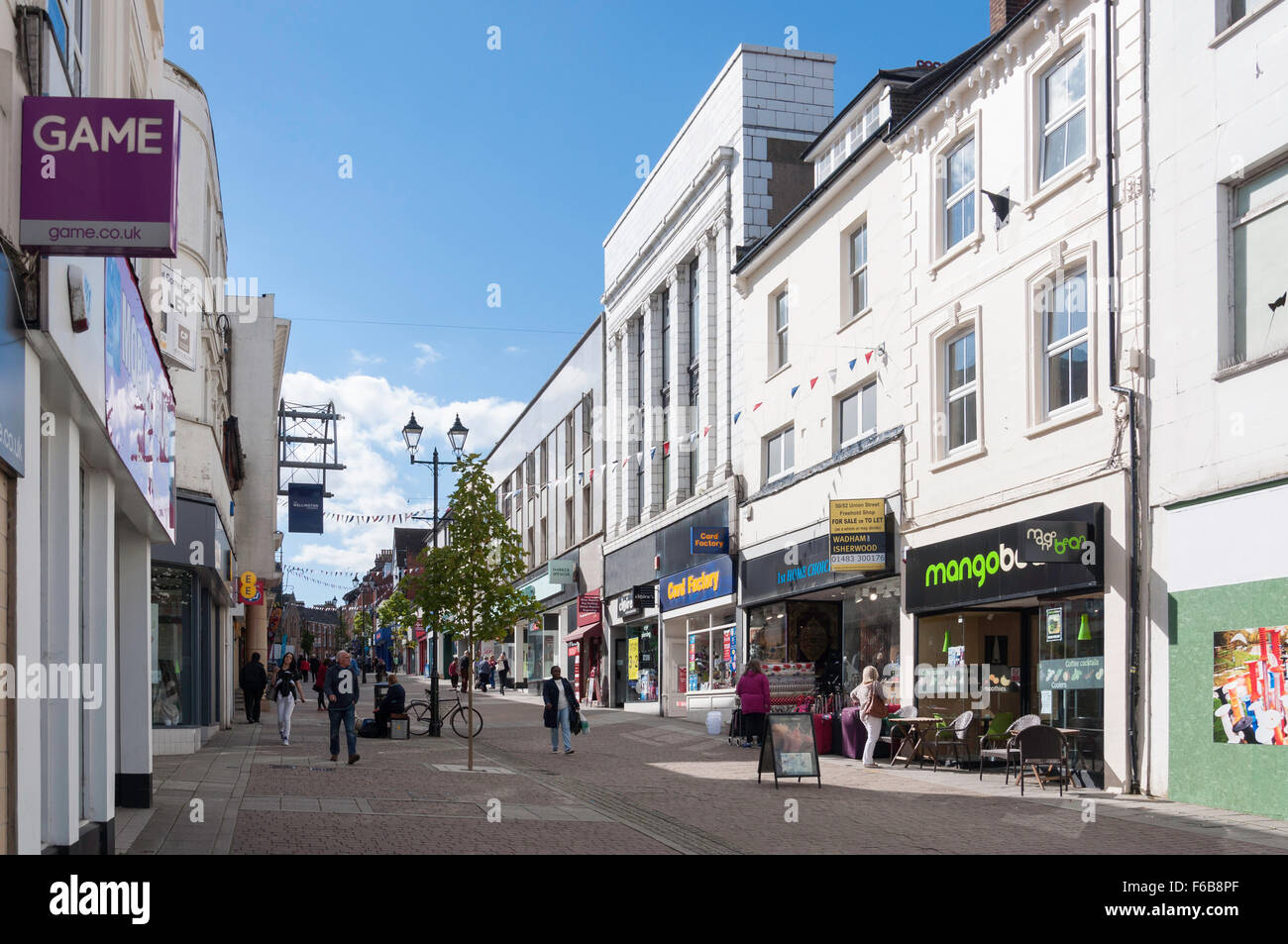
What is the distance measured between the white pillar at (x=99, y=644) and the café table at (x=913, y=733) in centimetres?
1288

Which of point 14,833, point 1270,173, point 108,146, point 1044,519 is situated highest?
point 1270,173

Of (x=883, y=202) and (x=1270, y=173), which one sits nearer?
(x=1270, y=173)

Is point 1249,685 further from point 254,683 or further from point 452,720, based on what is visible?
point 254,683

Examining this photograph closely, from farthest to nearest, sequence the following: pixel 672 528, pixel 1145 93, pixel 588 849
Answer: pixel 672 528 → pixel 1145 93 → pixel 588 849

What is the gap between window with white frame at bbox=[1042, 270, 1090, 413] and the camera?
1800 centimetres

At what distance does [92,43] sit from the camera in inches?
458

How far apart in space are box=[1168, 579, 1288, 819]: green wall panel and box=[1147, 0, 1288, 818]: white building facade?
0.06ft

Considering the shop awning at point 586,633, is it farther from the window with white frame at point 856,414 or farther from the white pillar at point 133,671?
the white pillar at point 133,671

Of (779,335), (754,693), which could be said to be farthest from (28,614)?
(779,335)

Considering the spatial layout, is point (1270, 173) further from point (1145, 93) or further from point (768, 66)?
point (768, 66)

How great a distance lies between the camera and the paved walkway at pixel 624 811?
39.9 feet

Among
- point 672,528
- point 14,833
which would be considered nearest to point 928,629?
point 672,528

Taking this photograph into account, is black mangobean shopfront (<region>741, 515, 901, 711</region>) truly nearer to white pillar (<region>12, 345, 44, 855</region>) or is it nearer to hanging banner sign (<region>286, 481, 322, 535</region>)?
white pillar (<region>12, 345, 44, 855</region>)
